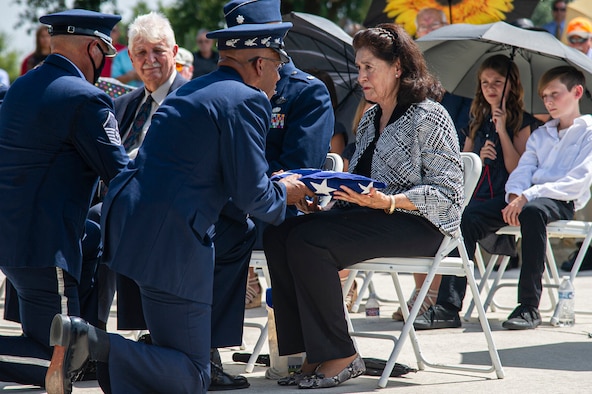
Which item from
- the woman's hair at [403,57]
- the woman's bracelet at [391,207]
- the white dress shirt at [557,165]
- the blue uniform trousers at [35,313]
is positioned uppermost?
the woman's hair at [403,57]

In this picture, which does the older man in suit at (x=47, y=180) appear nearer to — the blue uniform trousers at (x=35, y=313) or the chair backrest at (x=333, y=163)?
the blue uniform trousers at (x=35, y=313)

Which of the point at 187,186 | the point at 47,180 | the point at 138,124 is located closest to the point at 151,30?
the point at 138,124

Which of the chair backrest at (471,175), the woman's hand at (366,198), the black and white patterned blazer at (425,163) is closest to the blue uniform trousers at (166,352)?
the woman's hand at (366,198)

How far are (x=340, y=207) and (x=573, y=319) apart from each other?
2.32m

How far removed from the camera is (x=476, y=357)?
5352 mm

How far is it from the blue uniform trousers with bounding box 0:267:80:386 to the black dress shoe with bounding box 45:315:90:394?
2.60 feet

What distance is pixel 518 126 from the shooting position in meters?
7.03

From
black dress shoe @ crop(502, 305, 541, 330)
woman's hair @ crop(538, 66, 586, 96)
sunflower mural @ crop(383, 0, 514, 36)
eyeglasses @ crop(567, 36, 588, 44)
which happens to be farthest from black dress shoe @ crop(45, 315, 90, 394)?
eyeglasses @ crop(567, 36, 588, 44)

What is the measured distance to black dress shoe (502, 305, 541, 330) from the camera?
6.23 meters

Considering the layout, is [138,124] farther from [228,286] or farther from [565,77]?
[565,77]

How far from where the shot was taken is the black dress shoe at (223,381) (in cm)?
457

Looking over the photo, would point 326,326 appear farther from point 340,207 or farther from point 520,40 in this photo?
point 520,40

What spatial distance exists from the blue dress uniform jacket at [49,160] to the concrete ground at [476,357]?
757 millimetres

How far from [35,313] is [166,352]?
1.02m
